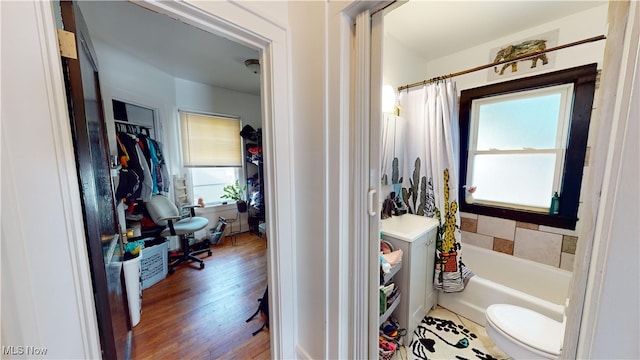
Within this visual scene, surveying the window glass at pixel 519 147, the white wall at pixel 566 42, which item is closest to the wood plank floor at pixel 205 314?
the window glass at pixel 519 147

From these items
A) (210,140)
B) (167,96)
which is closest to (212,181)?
(210,140)

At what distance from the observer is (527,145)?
2.04 metres

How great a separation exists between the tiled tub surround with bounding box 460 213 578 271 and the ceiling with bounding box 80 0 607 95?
1735 millimetres

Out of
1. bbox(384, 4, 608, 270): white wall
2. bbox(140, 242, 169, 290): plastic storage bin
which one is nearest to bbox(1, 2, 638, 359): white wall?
bbox(140, 242, 169, 290): plastic storage bin

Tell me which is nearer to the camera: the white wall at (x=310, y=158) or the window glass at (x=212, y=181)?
the white wall at (x=310, y=158)

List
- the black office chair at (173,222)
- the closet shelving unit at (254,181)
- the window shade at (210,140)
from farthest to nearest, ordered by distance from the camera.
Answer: the closet shelving unit at (254,181) → the window shade at (210,140) → the black office chair at (173,222)

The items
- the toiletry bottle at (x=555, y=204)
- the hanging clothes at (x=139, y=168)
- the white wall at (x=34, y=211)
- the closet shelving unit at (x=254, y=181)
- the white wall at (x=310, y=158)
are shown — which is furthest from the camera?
the closet shelving unit at (x=254, y=181)

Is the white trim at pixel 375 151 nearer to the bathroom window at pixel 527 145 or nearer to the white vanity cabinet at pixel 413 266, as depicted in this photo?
the white vanity cabinet at pixel 413 266

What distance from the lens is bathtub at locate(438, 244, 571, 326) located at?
156 cm

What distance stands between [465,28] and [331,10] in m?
1.60

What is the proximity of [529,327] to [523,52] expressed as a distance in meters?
2.16

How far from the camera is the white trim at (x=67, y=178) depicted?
0.64 m

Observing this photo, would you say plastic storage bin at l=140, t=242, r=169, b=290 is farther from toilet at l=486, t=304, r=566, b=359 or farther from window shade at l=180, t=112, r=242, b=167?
toilet at l=486, t=304, r=566, b=359
